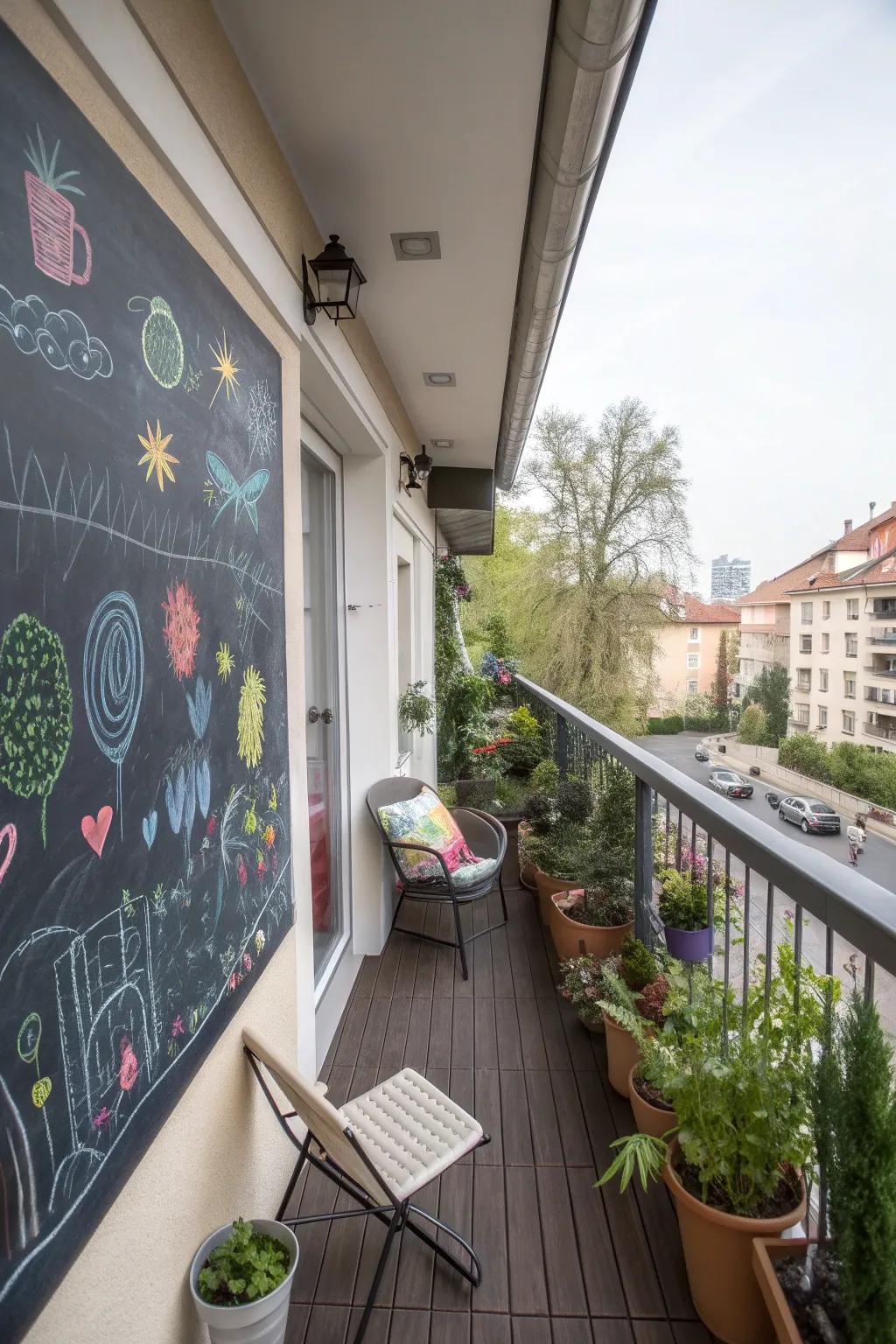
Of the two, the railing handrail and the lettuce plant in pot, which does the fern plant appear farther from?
the lettuce plant in pot

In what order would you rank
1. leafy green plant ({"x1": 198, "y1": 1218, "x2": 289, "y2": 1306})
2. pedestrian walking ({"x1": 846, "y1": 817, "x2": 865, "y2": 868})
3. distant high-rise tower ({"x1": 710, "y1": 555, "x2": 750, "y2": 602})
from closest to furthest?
1. leafy green plant ({"x1": 198, "y1": 1218, "x2": 289, "y2": 1306})
2. pedestrian walking ({"x1": 846, "y1": 817, "x2": 865, "y2": 868})
3. distant high-rise tower ({"x1": 710, "y1": 555, "x2": 750, "y2": 602})

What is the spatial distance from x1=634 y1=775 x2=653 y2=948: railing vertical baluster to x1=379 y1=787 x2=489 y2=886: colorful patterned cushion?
0.86 meters

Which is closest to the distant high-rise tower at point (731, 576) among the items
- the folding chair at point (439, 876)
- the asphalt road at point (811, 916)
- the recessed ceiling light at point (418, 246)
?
the asphalt road at point (811, 916)

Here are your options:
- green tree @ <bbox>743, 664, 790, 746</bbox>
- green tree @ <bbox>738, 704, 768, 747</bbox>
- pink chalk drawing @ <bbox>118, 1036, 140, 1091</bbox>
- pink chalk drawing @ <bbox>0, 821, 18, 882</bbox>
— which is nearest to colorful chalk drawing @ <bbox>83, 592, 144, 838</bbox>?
pink chalk drawing @ <bbox>0, 821, 18, 882</bbox>

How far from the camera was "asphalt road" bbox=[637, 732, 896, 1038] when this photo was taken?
3.66 ft

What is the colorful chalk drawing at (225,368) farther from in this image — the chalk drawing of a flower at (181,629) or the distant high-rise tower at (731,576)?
the distant high-rise tower at (731,576)

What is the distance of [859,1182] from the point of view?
1.00 metres

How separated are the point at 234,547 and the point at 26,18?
30.8 inches

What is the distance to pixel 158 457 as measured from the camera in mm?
1068

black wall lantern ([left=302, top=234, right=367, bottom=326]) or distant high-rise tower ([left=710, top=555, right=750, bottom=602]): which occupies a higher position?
distant high-rise tower ([left=710, top=555, right=750, bottom=602])

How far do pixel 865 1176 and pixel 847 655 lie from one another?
43.9 feet

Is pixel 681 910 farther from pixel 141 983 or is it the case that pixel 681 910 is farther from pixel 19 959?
pixel 19 959

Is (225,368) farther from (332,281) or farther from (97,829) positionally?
(97,829)

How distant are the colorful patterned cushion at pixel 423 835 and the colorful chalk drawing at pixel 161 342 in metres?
2.26
